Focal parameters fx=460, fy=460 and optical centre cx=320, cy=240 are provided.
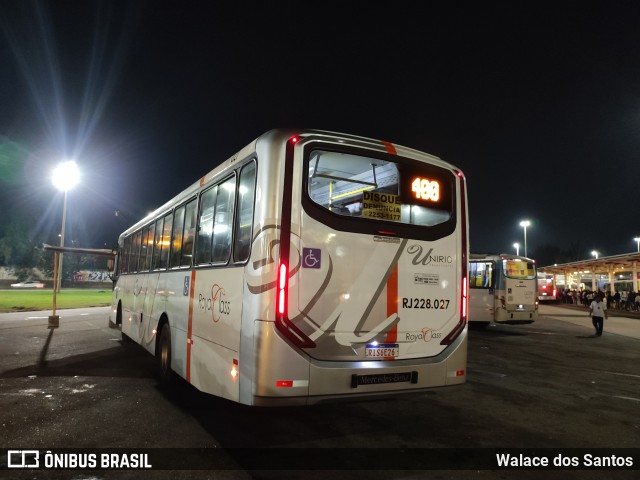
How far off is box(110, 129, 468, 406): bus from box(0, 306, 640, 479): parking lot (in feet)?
2.11

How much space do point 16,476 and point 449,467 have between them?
4.18 meters

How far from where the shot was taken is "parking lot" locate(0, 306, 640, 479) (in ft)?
16.8

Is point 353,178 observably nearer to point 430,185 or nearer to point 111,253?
point 430,185

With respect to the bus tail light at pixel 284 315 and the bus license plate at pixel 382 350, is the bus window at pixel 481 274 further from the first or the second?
the bus tail light at pixel 284 315

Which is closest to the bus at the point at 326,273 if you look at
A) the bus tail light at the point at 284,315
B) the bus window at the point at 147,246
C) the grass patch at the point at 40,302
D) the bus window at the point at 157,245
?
the bus tail light at the point at 284,315

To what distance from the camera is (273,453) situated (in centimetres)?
500

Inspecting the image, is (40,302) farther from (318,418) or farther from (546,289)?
(546,289)

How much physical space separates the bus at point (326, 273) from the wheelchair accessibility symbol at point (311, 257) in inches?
0.9

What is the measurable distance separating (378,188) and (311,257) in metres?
1.42

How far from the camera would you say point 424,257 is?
19.2ft

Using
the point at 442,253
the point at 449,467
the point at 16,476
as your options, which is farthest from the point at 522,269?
the point at 16,476

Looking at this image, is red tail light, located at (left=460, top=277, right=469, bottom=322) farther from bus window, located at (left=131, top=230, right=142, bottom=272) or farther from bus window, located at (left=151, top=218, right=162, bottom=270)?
bus window, located at (left=131, top=230, right=142, bottom=272)

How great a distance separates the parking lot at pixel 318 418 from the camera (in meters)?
5.12

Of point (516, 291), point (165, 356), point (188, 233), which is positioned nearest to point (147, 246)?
point (165, 356)
